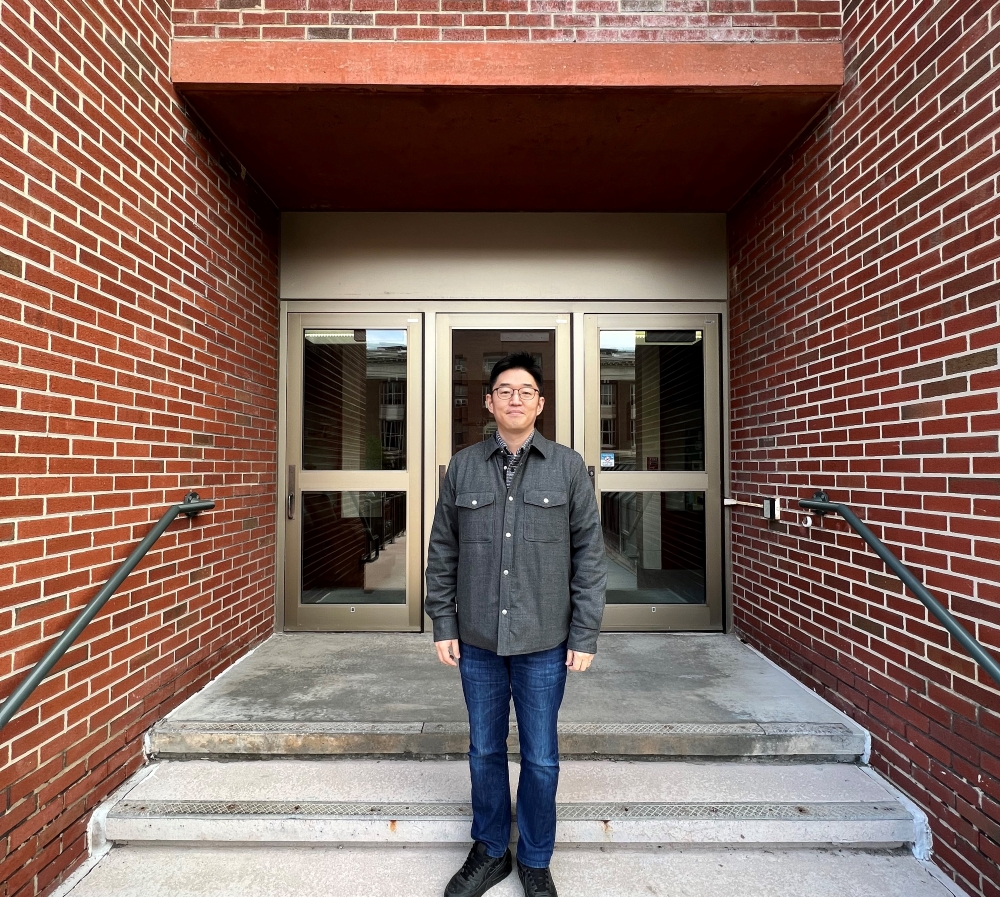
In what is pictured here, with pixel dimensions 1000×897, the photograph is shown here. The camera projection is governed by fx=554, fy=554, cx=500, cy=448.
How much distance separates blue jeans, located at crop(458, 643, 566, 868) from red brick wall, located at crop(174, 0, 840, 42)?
2868 mm

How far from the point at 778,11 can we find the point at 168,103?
300cm

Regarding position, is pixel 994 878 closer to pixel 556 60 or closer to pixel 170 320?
pixel 556 60

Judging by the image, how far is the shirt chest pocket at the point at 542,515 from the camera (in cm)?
178

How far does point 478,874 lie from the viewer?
183 centimetres

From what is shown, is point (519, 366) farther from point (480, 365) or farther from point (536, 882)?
point (480, 365)

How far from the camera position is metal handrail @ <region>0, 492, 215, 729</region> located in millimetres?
1661

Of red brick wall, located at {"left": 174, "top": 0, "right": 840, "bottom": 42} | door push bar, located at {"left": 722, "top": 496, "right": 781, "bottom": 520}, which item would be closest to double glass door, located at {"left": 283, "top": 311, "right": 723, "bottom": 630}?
door push bar, located at {"left": 722, "top": 496, "right": 781, "bottom": 520}

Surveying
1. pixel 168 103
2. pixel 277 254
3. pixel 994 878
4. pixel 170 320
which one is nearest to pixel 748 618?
pixel 994 878

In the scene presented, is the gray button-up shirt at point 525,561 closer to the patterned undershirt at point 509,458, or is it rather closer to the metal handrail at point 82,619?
the patterned undershirt at point 509,458

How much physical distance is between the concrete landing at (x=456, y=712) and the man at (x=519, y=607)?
1.93 ft

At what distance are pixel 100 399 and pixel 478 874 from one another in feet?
7.33

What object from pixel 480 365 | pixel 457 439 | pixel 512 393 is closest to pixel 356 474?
pixel 457 439

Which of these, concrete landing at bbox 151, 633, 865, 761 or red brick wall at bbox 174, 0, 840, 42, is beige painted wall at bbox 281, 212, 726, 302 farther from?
concrete landing at bbox 151, 633, 865, 761

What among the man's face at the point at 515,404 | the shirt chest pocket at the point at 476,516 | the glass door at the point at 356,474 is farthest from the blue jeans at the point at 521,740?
the glass door at the point at 356,474
